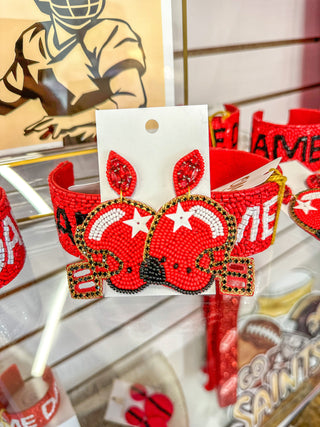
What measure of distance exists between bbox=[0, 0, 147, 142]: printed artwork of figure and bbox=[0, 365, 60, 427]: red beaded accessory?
0.34m

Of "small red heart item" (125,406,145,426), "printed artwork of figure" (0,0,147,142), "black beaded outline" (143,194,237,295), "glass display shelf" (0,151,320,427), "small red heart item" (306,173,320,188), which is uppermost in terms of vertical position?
"printed artwork of figure" (0,0,147,142)

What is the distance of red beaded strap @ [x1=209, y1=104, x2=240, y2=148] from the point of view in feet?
2.04

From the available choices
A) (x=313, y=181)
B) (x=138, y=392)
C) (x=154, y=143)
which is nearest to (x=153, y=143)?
(x=154, y=143)

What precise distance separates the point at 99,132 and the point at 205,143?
103mm

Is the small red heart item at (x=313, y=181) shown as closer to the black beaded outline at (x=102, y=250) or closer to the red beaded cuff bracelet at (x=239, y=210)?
the red beaded cuff bracelet at (x=239, y=210)

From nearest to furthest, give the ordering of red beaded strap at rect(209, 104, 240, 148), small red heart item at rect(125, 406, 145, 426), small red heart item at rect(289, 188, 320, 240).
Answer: small red heart item at rect(125, 406, 145, 426) → small red heart item at rect(289, 188, 320, 240) → red beaded strap at rect(209, 104, 240, 148)

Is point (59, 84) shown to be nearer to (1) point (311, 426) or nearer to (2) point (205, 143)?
(2) point (205, 143)

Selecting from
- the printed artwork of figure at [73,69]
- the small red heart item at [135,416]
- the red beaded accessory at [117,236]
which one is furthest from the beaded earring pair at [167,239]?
the printed artwork of figure at [73,69]

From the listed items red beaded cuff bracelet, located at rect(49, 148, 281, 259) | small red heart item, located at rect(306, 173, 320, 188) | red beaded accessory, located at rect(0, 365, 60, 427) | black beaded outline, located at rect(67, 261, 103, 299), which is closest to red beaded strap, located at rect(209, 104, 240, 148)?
small red heart item, located at rect(306, 173, 320, 188)

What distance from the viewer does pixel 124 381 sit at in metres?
0.32

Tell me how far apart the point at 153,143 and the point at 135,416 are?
24cm

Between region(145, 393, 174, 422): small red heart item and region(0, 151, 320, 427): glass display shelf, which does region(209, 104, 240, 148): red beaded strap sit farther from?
region(145, 393, 174, 422): small red heart item

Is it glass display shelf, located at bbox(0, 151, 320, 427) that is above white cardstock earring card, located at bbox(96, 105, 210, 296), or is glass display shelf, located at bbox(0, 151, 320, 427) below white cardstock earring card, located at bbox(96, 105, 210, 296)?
below

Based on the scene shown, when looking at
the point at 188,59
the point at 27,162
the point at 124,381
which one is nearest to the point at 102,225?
the point at 124,381
